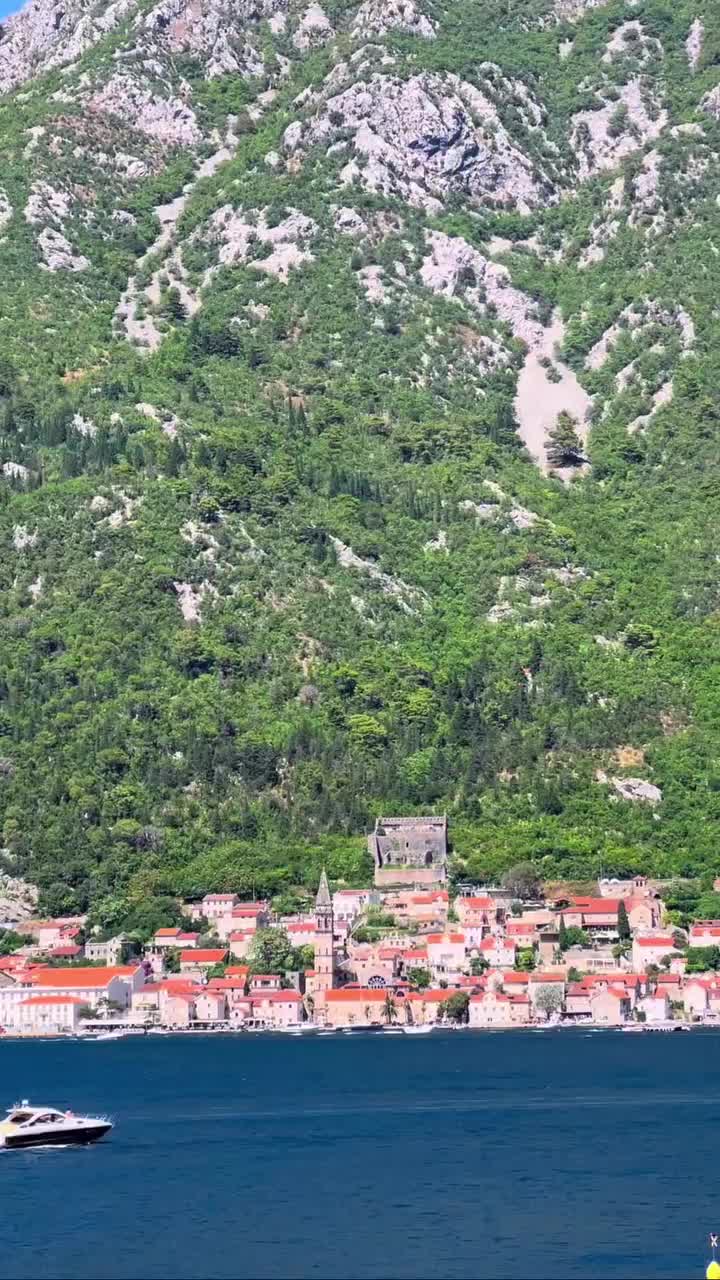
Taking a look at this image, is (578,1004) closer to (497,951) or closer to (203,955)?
(497,951)

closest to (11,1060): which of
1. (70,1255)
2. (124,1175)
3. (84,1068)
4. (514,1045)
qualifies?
(84,1068)

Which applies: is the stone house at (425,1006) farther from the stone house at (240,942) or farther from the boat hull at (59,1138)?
the boat hull at (59,1138)

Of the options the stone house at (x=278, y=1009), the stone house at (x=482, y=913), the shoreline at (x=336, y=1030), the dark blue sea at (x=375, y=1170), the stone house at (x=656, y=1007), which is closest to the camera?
the dark blue sea at (x=375, y=1170)

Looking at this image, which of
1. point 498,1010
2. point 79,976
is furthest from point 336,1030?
point 79,976

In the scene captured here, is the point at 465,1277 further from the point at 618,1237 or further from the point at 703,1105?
the point at 703,1105

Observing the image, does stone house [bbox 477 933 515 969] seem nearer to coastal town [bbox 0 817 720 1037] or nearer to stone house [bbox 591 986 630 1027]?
coastal town [bbox 0 817 720 1037]

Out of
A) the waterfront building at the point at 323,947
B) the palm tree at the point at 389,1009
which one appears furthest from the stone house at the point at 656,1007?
the waterfront building at the point at 323,947
